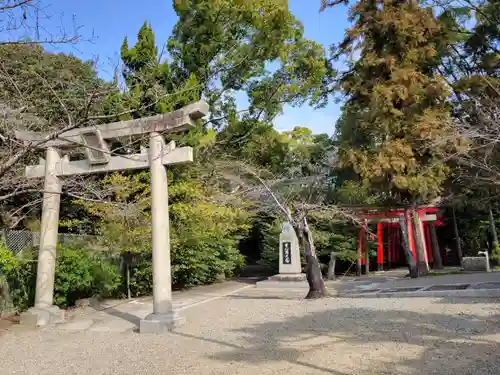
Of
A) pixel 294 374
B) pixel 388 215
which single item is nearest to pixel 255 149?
pixel 388 215

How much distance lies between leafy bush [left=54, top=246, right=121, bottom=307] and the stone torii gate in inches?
34.7

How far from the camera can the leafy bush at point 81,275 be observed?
10.1 metres

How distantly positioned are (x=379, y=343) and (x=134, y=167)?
554 centimetres

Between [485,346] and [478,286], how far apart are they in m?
5.74

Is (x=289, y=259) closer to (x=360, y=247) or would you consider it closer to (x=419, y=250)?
(x=360, y=247)

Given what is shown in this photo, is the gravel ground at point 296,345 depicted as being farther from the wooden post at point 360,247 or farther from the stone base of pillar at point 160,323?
the wooden post at point 360,247

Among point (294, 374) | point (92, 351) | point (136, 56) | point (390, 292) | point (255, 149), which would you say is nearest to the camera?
point (294, 374)

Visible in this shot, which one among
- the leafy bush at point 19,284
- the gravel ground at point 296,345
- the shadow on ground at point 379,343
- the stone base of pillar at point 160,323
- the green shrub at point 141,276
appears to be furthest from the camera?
the green shrub at point 141,276

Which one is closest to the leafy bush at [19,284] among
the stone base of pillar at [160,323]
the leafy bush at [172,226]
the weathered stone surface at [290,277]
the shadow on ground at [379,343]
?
the leafy bush at [172,226]

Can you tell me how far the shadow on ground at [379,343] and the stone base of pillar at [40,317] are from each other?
3.00 metres

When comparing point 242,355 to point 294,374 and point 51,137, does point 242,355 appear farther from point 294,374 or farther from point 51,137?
point 51,137

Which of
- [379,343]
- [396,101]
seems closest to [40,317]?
[379,343]

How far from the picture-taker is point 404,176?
15852mm

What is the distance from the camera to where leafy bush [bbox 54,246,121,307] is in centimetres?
1005
